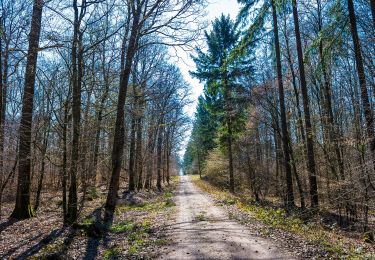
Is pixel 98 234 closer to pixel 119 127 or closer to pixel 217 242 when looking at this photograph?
pixel 217 242

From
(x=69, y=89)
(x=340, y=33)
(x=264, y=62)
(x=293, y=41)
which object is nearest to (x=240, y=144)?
(x=264, y=62)

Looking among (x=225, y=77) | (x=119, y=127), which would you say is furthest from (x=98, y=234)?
(x=225, y=77)

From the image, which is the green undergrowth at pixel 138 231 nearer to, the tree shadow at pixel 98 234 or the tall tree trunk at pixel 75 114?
the tree shadow at pixel 98 234

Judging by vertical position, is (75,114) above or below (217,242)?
above

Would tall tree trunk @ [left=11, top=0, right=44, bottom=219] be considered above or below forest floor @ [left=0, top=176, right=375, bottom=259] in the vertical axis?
above

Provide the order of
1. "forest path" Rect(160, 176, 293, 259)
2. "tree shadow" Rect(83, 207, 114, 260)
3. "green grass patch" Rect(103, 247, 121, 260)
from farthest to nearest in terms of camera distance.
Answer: "tree shadow" Rect(83, 207, 114, 260), "green grass patch" Rect(103, 247, 121, 260), "forest path" Rect(160, 176, 293, 259)

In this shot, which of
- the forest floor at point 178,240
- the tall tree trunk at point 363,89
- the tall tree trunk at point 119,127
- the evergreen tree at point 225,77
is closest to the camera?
the forest floor at point 178,240

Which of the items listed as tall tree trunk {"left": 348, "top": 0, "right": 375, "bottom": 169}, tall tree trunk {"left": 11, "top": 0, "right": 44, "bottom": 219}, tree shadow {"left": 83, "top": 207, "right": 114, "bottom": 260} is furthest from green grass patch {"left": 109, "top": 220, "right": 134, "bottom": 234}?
tall tree trunk {"left": 348, "top": 0, "right": 375, "bottom": 169}

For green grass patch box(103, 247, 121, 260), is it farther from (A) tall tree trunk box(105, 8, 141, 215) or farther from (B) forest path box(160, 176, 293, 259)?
(A) tall tree trunk box(105, 8, 141, 215)

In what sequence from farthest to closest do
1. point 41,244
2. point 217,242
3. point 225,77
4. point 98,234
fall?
point 225,77, point 98,234, point 41,244, point 217,242

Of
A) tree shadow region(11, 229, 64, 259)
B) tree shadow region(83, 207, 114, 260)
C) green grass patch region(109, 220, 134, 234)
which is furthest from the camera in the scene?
green grass patch region(109, 220, 134, 234)

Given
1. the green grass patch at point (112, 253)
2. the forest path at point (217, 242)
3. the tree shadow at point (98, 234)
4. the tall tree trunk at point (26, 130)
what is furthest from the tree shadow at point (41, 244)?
the forest path at point (217, 242)

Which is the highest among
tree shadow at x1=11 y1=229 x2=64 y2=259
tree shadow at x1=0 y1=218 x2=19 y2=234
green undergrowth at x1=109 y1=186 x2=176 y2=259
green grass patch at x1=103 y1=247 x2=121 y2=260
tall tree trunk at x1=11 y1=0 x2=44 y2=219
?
tall tree trunk at x1=11 y1=0 x2=44 y2=219

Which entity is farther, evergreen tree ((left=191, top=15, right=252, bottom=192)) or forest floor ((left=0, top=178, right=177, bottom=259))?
evergreen tree ((left=191, top=15, right=252, bottom=192))
